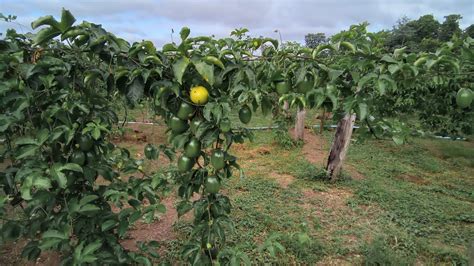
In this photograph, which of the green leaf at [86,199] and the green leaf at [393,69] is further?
the green leaf at [86,199]

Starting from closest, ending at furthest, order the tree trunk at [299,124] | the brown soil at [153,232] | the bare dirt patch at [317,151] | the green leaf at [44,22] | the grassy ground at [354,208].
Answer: the green leaf at [44,22], the grassy ground at [354,208], the brown soil at [153,232], the bare dirt patch at [317,151], the tree trunk at [299,124]

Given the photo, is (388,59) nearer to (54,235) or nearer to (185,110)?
(185,110)

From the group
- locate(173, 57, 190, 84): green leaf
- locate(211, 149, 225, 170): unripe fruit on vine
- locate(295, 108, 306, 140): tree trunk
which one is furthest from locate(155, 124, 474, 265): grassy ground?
locate(173, 57, 190, 84): green leaf

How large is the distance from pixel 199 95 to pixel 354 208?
2966 mm

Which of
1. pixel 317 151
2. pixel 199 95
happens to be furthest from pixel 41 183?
pixel 317 151

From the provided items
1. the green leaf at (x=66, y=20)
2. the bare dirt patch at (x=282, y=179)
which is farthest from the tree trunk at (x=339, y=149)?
the green leaf at (x=66, y=20)

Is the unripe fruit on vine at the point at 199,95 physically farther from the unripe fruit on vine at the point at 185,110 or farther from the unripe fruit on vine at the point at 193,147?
the unripe fruit on vine at the point at 193,147

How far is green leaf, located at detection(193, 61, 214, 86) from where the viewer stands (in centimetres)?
105

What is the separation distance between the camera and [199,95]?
1133 mm

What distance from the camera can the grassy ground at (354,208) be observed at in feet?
8.54

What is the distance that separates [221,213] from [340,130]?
3327 millimetres

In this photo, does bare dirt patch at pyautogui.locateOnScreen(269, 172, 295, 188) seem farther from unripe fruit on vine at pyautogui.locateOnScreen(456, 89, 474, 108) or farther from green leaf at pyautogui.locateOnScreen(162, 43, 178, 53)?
green leaf at pyautogui.locateOnScreen(162, 43, 178, 53)

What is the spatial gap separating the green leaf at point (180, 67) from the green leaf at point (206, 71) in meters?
0.03

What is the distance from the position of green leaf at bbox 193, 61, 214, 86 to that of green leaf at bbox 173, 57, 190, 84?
33mm
